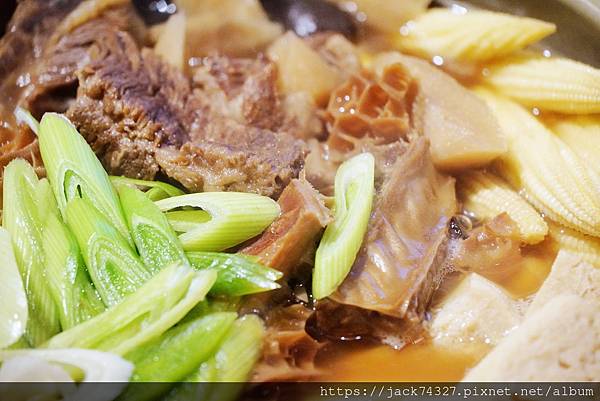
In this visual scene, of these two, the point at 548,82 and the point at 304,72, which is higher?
the point at 304,72

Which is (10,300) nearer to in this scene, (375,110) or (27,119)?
(27,119)

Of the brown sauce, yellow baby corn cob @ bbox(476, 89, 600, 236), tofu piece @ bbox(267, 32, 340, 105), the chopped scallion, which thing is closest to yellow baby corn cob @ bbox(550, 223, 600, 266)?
yellow baby corn cob @ bbox(476, 89, 600, 236)

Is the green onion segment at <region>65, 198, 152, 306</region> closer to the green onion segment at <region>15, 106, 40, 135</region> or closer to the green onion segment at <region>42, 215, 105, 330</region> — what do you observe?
the green onion segment at <region>42, 215, 105, 330</region>

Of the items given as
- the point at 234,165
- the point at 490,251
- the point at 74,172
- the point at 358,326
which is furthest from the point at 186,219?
the point at 490,251

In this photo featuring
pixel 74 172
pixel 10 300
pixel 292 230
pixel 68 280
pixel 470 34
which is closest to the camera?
pixel 10 300

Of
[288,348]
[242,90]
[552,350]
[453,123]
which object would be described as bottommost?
[552,350]

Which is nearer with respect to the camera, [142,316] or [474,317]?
[142,316]

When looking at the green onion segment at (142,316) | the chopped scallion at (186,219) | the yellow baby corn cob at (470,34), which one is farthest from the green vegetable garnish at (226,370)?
the yellow baby corn cob at (470,34)
